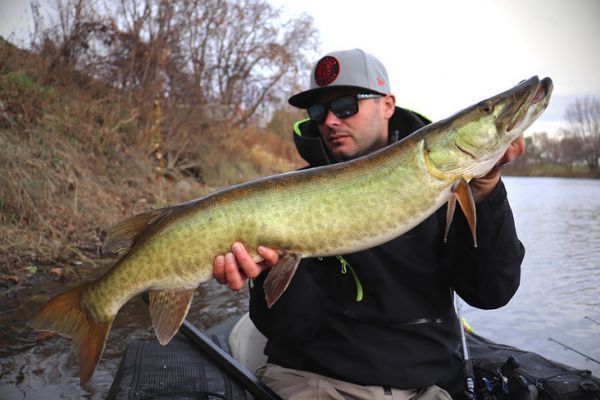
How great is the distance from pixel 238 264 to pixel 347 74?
4.27ft

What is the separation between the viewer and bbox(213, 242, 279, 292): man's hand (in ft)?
6.30

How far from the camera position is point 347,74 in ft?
8.65

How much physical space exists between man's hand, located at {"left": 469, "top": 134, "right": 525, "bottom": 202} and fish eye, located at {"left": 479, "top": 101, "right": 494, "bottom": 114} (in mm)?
164

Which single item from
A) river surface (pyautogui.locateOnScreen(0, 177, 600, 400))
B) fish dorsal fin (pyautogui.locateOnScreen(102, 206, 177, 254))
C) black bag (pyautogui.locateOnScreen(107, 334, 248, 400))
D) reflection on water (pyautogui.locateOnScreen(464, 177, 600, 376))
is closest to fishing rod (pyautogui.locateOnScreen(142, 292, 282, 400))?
black bag (pyautogui.locateOnScreen(107, 334, 248, 400))

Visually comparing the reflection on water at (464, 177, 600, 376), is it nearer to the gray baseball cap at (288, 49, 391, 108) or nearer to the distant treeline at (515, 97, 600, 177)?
the gray baseball cap at (288, 49, 391, 108)

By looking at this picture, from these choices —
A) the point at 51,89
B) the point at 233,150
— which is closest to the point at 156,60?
the point at 51,89

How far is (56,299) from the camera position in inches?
80.7

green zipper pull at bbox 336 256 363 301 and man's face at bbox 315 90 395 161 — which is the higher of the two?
man's face at bbox 315 90 395 161

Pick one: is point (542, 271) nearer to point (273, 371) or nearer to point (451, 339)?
point (451, 339)

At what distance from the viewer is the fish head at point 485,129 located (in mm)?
1685

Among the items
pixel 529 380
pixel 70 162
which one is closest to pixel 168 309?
pixel 529 380

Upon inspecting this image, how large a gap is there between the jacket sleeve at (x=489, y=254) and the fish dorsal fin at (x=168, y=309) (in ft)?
3.90

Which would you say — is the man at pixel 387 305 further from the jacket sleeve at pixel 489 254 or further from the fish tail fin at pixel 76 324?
the fish tail fin at pixel 76 324

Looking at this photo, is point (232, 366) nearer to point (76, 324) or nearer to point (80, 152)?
point (76, 324)
